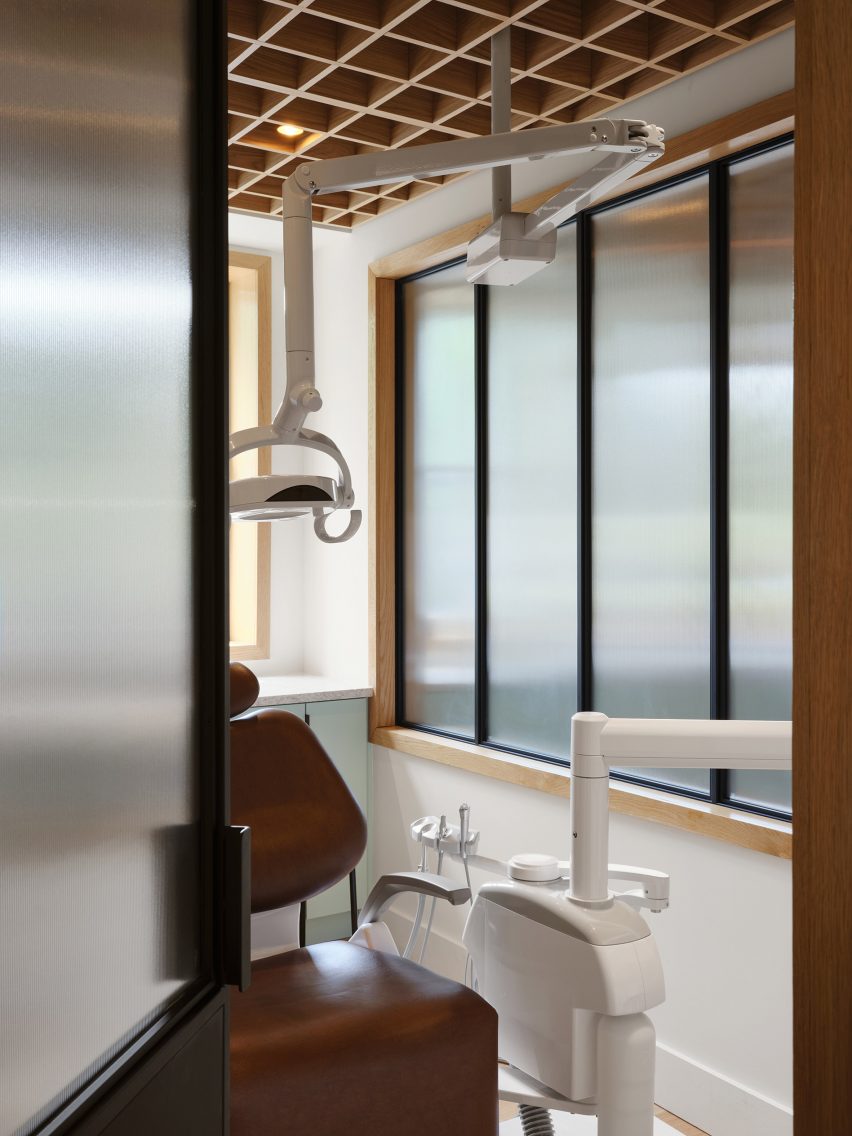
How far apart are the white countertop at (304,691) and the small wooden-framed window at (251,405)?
0.84ft

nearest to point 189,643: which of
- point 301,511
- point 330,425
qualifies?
point 301,511

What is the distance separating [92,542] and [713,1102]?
236 centimetres

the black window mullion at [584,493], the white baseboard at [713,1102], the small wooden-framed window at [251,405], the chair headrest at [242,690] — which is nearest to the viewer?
the chair headrest at [242,690]

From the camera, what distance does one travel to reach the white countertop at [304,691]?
11.7 feet

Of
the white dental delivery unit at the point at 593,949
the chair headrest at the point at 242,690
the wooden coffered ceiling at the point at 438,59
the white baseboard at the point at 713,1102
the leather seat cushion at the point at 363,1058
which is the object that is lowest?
the white baseboard at the point at 713,1102

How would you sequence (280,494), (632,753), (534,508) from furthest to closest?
1. (534,508)
2. (280,494)
3. (632,753)

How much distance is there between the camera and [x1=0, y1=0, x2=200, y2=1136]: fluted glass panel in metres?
0.63

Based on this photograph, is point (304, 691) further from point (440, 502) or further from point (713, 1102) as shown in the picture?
point (713, 1102)

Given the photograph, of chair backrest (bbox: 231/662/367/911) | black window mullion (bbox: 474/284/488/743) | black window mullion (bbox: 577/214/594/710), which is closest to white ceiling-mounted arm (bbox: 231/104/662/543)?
chair backrest (bbox: 231/662/367/911)

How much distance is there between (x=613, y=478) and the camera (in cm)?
290

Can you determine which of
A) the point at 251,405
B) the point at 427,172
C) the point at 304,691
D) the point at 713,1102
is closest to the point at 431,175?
the point at 427,172

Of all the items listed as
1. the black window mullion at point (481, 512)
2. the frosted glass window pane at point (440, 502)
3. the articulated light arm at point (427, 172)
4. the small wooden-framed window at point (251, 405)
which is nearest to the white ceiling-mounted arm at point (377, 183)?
the articulated light arm at point (427, 172)

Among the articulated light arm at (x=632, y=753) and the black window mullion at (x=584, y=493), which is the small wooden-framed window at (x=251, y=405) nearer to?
the black window mullion at (x=584, y=493)

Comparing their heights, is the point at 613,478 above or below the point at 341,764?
above
